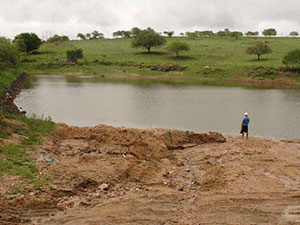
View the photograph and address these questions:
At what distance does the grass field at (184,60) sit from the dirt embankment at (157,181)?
141ft

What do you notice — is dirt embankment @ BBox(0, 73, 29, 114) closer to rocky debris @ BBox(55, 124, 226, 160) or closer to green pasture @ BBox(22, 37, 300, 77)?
rocky debris @ BBox(55, 124, 226, 160)

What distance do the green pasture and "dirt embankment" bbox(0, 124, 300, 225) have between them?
44.1 m

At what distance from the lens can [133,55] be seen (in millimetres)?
79312

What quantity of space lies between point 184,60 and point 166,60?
4616 mm

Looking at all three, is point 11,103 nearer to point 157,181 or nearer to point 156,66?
point 157,181

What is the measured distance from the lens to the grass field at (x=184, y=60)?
57.9m

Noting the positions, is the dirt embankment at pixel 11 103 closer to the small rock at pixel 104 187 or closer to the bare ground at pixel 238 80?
the small rock at pixel 104 187

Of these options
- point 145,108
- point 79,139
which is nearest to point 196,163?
point 79,139

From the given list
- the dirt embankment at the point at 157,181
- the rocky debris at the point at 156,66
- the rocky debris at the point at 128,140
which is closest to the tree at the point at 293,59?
the rocky debris at the point at 156,66

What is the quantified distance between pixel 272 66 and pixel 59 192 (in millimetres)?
56180

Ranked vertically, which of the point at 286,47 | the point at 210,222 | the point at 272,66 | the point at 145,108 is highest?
the point at 286,47

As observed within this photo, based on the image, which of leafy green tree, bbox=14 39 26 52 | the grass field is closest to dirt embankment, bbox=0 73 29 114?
the grass field

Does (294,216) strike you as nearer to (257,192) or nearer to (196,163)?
(257,192)

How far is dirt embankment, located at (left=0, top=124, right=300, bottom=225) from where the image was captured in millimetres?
8132
